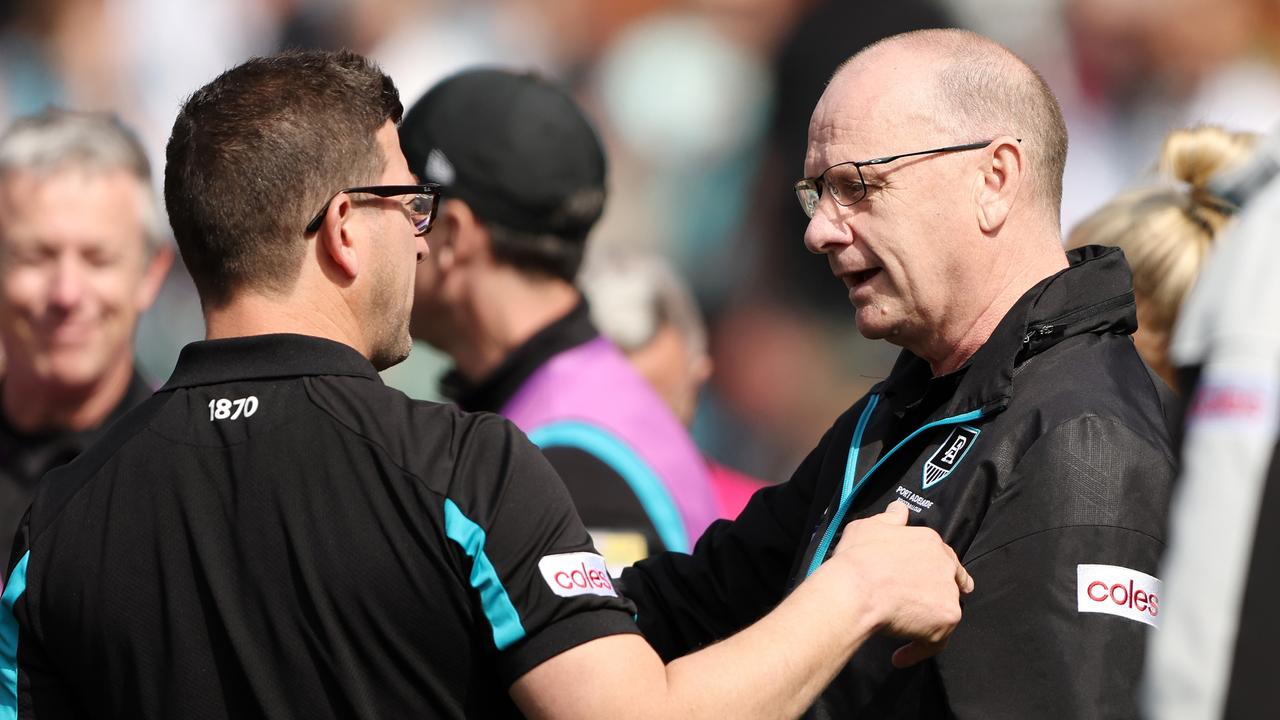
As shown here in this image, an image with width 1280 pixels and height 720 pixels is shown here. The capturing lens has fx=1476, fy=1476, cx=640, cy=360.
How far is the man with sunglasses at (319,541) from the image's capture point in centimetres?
203

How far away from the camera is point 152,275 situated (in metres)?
4.51

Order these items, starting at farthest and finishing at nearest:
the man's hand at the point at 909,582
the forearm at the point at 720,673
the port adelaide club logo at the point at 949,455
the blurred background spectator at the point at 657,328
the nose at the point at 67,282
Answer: the blurred background spectator at the point at 657,328 < the nose at the point at 67,282 < the port adelaide club logo at the point at 949,455 < the man's hand at the point at 909,582 < the forearm at the point at 720,673

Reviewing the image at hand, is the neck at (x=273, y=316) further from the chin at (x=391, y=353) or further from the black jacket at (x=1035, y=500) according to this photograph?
the black jacket at (x=1035, y=500)

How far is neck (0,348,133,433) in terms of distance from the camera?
14.2 ft

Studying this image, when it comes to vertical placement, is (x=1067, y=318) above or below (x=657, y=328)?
below

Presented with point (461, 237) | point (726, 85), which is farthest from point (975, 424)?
point (726, 85)

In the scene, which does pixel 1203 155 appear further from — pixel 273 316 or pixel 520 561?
pixel 273 316

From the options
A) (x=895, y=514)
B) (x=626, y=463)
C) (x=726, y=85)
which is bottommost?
(x=895, y=514)

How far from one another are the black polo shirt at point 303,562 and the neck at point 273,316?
0.04 metres

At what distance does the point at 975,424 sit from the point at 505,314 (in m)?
1.81

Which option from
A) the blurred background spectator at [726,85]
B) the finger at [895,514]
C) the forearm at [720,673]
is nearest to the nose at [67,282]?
the blurred background spectator at [726,85]

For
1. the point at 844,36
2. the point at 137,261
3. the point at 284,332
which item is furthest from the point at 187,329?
the point at 284,332

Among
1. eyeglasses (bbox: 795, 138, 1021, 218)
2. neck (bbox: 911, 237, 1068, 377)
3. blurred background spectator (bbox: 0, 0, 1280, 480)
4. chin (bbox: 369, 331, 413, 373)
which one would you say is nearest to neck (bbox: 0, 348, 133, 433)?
blurred background spectator (bbox: 0, 0, 1280, 480)

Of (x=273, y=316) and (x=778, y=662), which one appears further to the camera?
(x=273, y=316)
